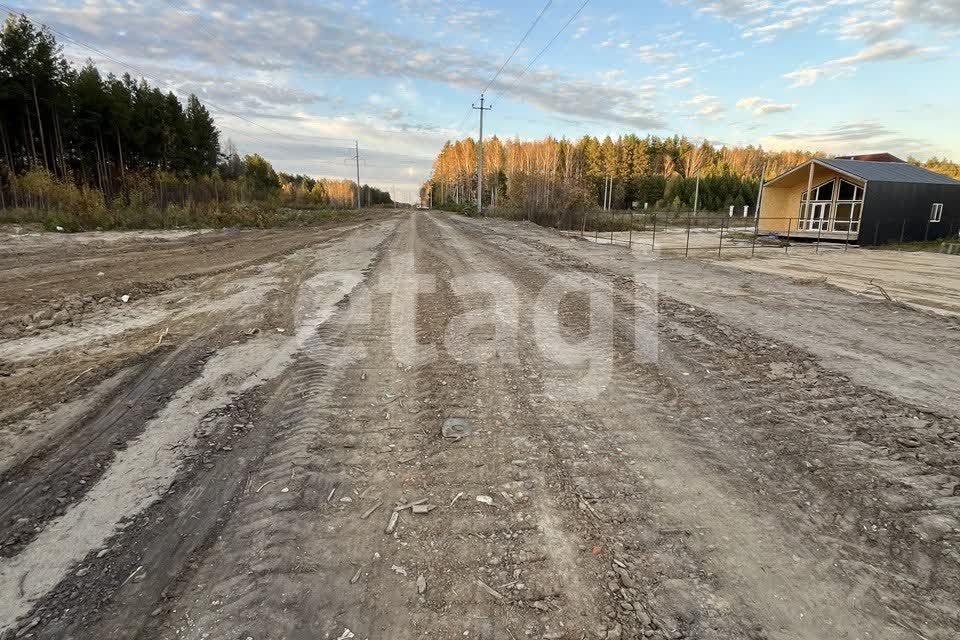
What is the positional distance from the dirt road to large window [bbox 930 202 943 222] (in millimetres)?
28082

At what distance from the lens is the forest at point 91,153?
796 inches

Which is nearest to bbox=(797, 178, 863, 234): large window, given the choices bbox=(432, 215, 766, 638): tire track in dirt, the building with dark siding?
the building with dark siding

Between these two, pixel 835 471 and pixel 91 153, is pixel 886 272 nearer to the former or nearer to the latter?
pixel 835 471

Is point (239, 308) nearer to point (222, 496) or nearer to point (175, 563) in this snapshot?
point (222, 496)

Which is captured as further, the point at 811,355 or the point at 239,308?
the point at 239,308

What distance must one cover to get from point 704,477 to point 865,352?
4429 mm

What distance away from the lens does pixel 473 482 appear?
10.4ft

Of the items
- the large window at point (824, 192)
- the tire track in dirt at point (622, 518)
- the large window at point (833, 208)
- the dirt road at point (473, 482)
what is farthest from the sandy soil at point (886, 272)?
the tire track in dirt at point (622, 518)

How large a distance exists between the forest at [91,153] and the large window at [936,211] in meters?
37.4

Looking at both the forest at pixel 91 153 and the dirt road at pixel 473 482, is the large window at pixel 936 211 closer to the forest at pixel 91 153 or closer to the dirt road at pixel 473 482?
the dirt road at pixel 473 482

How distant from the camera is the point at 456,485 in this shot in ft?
10.3

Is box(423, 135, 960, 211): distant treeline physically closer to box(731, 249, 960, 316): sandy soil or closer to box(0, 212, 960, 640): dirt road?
box(731, 249, 960, 316): sandy soil

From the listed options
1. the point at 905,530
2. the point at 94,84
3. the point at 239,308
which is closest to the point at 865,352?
the point at 905,530

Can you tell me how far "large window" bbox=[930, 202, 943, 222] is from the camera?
1029 inches
